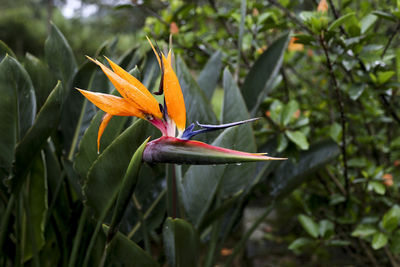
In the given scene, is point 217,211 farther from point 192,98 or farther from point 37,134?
point 37,134

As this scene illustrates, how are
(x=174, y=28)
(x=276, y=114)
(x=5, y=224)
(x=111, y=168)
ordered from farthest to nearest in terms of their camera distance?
(x=174, y=28) → (x=276, y=114) → (x=5, y=224) → (x=111, y=168)

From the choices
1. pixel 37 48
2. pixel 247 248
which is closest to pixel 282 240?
pixel 247 248

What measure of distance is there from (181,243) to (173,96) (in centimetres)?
32

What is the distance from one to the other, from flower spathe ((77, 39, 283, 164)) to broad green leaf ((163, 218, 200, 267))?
0.71 ft

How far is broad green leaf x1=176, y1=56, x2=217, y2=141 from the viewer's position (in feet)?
2.36

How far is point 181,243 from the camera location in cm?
61

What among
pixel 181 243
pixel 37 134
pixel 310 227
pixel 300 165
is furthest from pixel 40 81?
pixel 310 227

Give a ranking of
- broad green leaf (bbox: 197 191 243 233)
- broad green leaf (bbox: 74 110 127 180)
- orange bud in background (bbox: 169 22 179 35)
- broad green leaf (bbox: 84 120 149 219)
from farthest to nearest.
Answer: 1. orange bud in background (bbox: 169 22 179 35)
2. broad green leaf (bbox: 197 191 243 233)
3. broad green leaf (bbox: 74 110 127 180)
4. broad green leaf (bbox: 84 120 149 219)

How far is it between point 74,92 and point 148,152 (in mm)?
493

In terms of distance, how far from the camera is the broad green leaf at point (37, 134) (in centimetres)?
56

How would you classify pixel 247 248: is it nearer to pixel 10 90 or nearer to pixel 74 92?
pixel 74 92

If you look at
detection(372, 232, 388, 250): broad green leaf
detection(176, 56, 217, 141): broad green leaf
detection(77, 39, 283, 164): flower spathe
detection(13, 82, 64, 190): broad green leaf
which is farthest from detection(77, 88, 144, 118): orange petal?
detection(372, 232, 388, 250): broad green leaf

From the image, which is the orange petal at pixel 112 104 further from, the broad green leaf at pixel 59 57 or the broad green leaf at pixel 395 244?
the broad green leaf at pixel 395 244

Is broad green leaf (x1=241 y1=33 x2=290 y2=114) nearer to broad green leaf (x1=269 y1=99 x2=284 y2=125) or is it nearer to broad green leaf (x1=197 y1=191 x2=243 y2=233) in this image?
broad green leaf (x1=269 y1=99 x2=284 y2=125)
